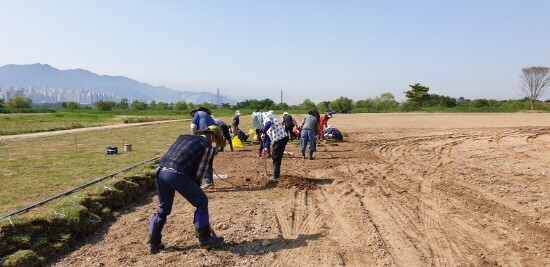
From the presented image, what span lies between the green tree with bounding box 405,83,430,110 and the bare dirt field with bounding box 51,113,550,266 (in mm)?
59883

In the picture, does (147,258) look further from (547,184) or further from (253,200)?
(547,184)

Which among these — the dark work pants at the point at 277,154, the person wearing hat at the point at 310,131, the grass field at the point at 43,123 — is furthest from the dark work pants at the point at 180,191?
the grass field at the point at 43,123

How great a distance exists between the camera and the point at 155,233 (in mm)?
5332

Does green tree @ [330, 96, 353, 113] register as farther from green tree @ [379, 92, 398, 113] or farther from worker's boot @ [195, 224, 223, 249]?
worker's boot @ [195, 224, 223, 249]

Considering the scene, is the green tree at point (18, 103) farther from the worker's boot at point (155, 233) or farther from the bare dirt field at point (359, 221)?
the worker's boot at point (155, 233)

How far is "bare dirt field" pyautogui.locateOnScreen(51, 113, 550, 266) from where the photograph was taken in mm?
5207

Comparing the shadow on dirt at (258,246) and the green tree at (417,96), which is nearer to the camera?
the shadow on dirt at (258,246)

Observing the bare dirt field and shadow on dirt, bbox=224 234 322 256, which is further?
shadow on dirt, bbox=224 234 322 256

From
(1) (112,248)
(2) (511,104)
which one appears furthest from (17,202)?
(2) (511,104)

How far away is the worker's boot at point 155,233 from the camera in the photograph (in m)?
5.28

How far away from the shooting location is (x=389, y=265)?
16.2ft

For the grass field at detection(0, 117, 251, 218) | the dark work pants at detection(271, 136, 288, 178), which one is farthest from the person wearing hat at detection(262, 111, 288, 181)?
the grass field at detection(0, 117, 251, 218)

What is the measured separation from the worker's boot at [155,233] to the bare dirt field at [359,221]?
116 mm

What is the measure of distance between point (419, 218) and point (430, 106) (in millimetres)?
72827
